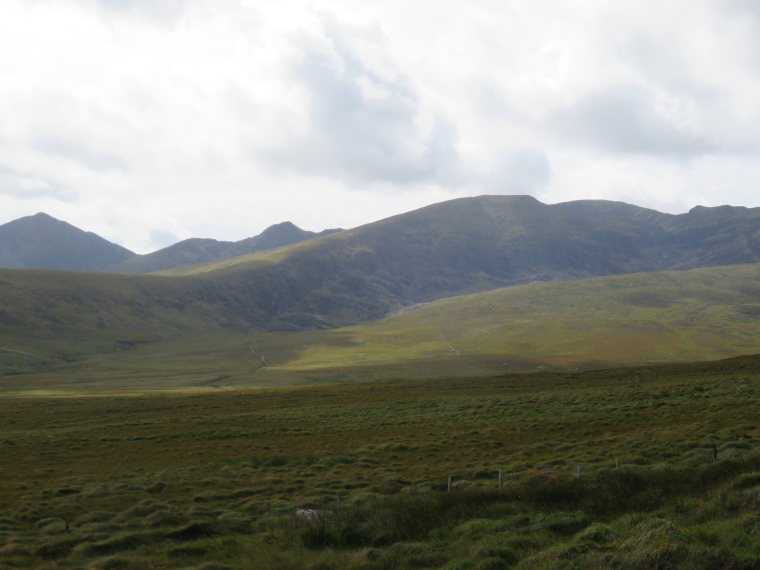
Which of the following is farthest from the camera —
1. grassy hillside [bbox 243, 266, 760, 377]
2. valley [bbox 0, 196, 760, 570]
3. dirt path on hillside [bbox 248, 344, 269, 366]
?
dirt path on hillside [bbox 248, 344, 269, 366]

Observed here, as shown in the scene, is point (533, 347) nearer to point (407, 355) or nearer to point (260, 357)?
point (407, 355)

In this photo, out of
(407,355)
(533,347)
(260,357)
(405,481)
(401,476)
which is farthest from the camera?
(260,357)

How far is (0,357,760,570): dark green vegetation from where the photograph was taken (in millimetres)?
12836

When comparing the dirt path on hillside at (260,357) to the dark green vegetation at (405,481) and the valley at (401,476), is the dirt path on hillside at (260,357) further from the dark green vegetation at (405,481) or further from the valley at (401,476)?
the dark green vegetation at (405,481)

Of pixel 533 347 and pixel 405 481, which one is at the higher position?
pixel 533 347

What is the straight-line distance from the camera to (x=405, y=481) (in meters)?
27.0

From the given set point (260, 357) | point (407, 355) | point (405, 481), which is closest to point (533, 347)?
point (407, 355)

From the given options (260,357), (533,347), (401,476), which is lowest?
(401,476)

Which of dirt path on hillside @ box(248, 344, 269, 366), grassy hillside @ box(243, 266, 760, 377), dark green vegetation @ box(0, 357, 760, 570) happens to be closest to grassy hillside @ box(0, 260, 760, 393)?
grassy hillside @ box(243, 266, 760, 377)

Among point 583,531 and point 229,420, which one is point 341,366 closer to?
point 229,420

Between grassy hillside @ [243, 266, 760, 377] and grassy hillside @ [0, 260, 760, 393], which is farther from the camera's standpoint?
grassy hillside @ [243, 266, 760, 377]

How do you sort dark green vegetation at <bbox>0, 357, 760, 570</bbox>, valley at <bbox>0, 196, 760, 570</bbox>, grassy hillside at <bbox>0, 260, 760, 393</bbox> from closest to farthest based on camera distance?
dark green vegetation at <bbox>0, 357, 760, 570</bbox>, valley at <bbox>0, 196, 760, 570</bbox>, grassy hillside at <bbox>0, 260, 760, 393</bbox>

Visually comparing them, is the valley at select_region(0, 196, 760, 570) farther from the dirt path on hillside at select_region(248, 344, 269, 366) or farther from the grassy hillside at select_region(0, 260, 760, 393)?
the dirt path on hillside at select_region(248, 344, 269, 366)

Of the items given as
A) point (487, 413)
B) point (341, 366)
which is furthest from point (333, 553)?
point (341, 366)
